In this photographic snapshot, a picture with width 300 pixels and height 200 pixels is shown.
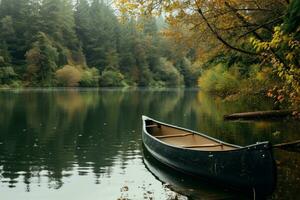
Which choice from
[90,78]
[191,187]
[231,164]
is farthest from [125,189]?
[90,78]

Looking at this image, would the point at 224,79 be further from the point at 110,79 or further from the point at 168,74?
the point at 168,74

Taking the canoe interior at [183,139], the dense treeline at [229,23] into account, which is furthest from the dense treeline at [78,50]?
the dense treeline at [229,23]

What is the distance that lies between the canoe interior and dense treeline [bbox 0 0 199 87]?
196ft

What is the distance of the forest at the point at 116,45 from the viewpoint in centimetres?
1479

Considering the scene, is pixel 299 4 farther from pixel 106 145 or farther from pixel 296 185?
pixel 106 145

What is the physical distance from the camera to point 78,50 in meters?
113

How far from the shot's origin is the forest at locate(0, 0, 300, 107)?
14789mm

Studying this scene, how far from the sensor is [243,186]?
11906 mm

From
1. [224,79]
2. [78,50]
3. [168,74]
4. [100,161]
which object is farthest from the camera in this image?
[168,74]

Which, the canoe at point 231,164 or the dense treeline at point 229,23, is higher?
the dense treeline at point 229,23

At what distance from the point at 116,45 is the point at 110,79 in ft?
61.9

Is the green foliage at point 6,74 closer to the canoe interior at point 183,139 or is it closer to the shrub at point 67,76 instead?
the shrub at point 67,76

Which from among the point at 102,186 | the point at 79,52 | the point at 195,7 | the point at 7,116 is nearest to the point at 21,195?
the point at 102,186

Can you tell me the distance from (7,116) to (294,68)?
2453 cm
